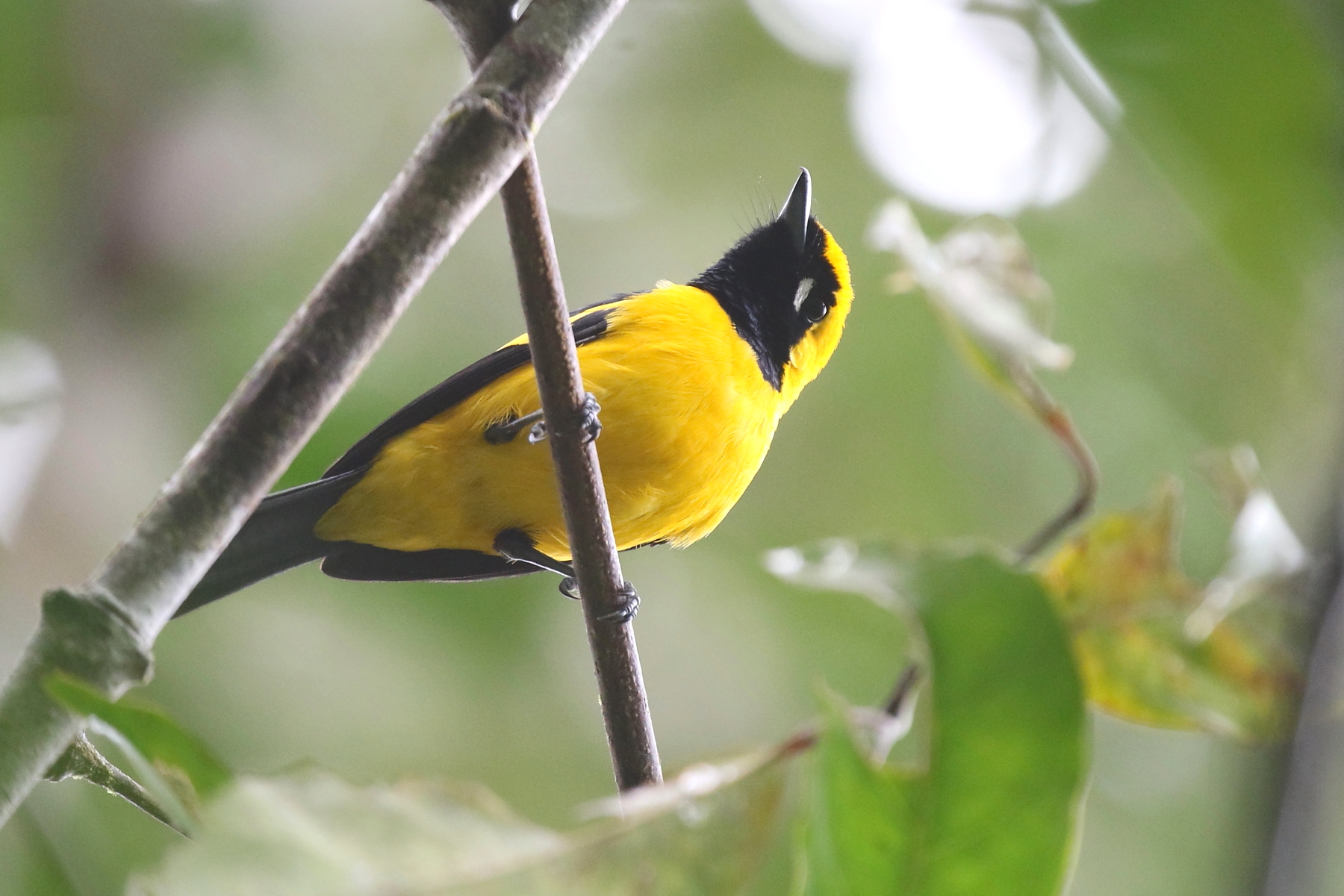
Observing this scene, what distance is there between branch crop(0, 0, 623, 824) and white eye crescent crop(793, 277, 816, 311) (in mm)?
2046

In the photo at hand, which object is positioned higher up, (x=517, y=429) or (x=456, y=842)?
(x=456, y=842)

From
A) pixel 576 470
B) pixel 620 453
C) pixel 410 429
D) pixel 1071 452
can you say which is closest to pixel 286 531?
pixel 410 429

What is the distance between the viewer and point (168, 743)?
3.19 ft

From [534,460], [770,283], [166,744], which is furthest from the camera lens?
[770,283]

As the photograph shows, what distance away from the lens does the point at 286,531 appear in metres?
2.77

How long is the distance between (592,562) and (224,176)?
3.47 metres

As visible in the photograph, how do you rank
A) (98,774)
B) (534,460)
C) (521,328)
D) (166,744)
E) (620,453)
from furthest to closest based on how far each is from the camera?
(521,328), (534,460), (620,453), (98,774), (166,744)

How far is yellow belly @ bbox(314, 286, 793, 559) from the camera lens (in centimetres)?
256

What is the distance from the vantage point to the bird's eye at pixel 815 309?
3123 mm

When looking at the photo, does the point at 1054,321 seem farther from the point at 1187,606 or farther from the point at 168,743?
the point at 168,743

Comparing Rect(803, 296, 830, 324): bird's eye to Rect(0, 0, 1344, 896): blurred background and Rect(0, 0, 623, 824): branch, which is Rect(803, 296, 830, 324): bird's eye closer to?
Rect(0, 0, 1344, 896): blurred background

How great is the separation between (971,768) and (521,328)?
4.23 meters

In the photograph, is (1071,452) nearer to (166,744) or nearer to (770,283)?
(166,744)

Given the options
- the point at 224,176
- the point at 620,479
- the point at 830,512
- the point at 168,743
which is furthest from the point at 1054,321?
the point at 168,743
